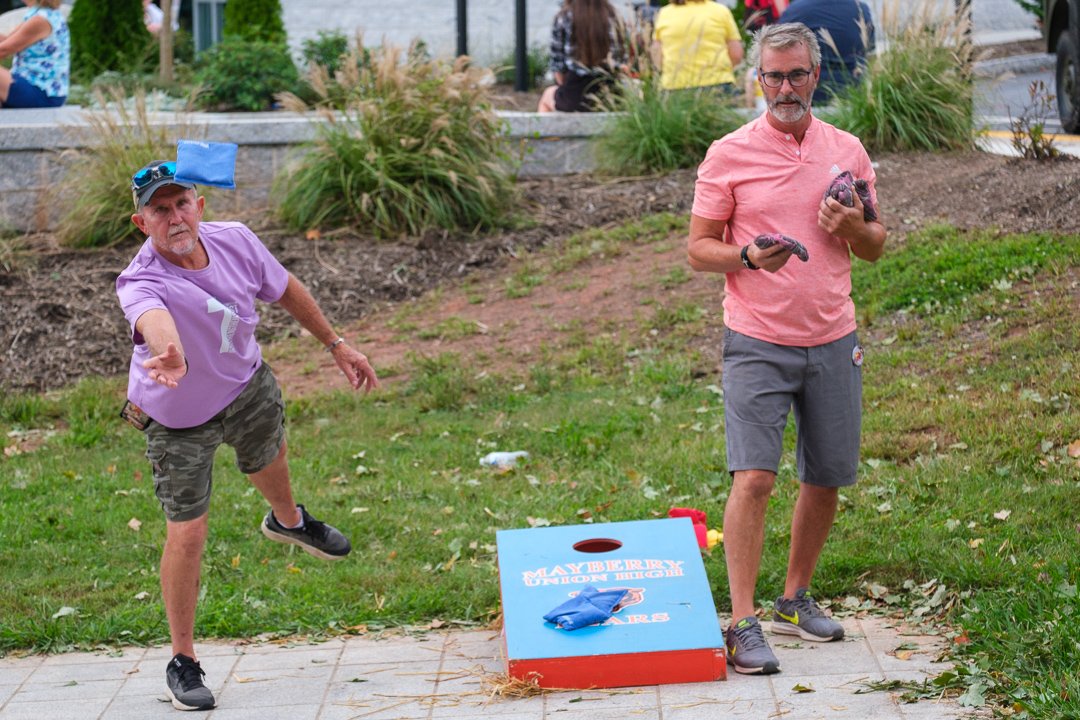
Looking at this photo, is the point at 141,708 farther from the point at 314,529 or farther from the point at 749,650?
the point at 749,650

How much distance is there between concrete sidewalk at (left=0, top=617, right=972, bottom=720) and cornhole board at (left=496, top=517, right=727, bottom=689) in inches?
2.7

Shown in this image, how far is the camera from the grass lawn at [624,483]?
529 cm

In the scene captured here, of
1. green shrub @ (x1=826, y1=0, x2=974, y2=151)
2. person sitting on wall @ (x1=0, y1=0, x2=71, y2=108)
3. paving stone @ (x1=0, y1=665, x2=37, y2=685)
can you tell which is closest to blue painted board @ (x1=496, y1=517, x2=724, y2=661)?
paving stone @ (x1=0, y1=665, x2=37, y2=685)

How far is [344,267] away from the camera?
413 inches

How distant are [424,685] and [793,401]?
1546mm

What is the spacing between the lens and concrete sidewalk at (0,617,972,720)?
432cm

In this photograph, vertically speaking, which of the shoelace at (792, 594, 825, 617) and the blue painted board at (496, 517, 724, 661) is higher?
the blue painted board at (496, 517, 724, 661)

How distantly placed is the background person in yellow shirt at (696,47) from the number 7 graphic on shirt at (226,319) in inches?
309

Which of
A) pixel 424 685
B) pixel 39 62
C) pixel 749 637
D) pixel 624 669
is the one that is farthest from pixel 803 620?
pixel 39 62

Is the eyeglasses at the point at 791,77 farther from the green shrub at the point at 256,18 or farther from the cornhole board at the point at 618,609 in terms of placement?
the green shrub at the point at 256,18

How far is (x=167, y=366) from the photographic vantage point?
4.04m

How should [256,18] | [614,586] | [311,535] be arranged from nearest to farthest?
[614,586] < [311,535] < [256,18]

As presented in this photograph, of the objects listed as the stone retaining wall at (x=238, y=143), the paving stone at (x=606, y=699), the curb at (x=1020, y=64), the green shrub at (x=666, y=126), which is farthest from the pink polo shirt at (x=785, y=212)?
the curb at (x=1020, y=64)

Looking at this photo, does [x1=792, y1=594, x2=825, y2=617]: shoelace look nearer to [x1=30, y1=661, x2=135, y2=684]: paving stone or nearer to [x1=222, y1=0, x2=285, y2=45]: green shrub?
[x1=30, y1=661, x2=135, y2=684]: paving stone
